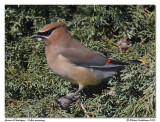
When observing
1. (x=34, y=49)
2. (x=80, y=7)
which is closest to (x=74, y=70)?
(x=34, y=49)

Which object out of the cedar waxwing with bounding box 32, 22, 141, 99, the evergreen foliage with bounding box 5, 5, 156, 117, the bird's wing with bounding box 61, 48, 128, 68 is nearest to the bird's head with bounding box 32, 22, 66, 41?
the cedar waxwing with bounding box 32, 22, 141, 99

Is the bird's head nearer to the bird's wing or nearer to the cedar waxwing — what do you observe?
the cedar waxwing

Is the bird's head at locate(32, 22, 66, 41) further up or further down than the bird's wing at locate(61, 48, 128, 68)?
further up

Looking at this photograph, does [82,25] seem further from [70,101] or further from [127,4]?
[70,101]

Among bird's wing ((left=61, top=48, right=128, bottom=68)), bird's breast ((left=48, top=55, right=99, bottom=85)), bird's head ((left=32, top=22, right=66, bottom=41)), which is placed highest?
bird's head ((left=32, top=22, right=66, bottom=41))

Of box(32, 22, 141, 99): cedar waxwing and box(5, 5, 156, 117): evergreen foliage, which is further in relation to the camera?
box(32, 22, 141, 99): cedar waxwing

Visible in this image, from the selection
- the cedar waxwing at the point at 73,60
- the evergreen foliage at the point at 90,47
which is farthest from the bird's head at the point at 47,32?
A: the evergreen foliage at the point at 90,47

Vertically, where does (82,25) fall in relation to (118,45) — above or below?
above
